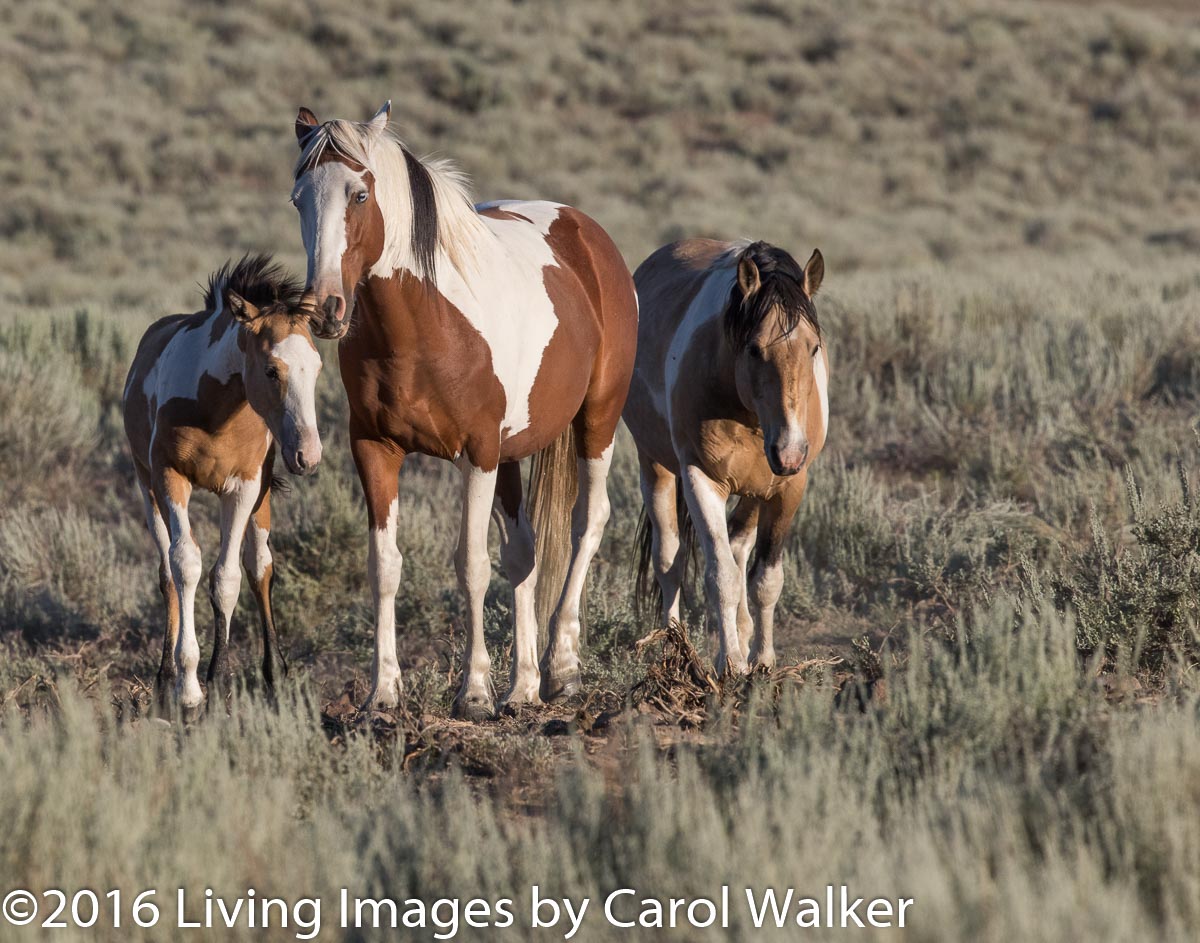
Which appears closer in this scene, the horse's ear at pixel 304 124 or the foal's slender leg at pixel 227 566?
the horse's ear at pixel 304 124

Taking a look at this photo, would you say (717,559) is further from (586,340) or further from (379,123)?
(379,123)

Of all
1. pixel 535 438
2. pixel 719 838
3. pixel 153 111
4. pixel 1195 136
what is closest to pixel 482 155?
Answer: pixel 153 111

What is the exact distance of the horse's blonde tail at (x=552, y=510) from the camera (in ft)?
20.3

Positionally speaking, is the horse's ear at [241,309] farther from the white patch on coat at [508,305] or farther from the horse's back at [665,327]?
the horse's back at [665,327]

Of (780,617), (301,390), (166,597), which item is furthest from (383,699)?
(780,617)

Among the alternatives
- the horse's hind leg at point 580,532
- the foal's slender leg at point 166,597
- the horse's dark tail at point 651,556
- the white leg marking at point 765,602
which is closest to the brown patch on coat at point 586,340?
the horse's hind leg at point 580,532

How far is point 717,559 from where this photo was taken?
18.2 ft

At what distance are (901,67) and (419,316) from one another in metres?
26.9

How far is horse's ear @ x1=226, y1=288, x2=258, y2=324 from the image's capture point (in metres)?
5.31

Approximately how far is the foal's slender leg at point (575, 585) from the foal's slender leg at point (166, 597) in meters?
1.62

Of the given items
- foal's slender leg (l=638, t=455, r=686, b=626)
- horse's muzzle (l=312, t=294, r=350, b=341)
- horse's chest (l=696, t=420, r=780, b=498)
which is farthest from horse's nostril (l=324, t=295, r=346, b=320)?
foal's slender leg (l=638, t=455, r=686, b=626)

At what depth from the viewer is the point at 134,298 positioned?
52.7ft

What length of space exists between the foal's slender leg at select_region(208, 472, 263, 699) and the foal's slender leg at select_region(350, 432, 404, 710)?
1.04 metres

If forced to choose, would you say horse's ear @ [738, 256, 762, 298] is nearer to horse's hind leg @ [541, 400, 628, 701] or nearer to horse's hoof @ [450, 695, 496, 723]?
horse's hind leg @ [541, 400, 628, 701]
